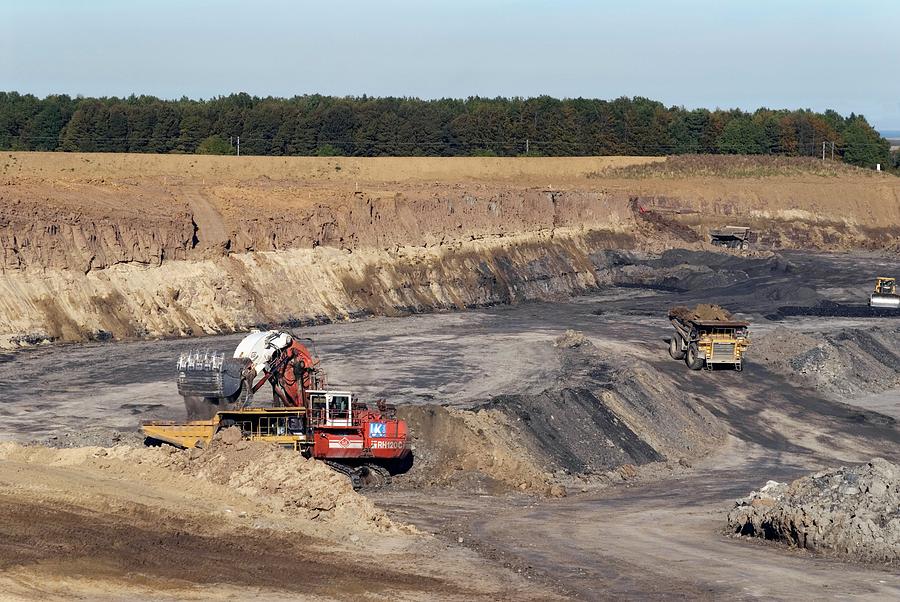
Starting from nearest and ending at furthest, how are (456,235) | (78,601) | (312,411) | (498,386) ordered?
(78,601), (312,411), (498,386), (456,235)

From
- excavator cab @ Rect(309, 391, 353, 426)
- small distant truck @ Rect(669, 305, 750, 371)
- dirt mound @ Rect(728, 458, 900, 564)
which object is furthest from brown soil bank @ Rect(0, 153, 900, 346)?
dirt mound @ Rect(728, 458, 900, 564)

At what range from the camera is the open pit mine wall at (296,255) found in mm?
51875

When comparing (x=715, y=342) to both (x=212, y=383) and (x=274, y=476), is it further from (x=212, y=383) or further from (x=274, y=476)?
(x=274, y=476)

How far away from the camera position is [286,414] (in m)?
31.1

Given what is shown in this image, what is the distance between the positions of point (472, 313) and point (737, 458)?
2577cm

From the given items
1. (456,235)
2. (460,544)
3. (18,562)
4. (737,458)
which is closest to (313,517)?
(460,544)

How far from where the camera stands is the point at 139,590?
20.3 m

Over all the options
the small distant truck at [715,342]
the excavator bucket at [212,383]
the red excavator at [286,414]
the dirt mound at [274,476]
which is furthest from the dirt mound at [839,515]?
the small distant truck at [715,342]

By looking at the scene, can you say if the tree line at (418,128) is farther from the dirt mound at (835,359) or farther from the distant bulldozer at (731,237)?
the dirt mound at (835,359)

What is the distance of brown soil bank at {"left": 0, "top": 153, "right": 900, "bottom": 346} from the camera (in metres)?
52.7

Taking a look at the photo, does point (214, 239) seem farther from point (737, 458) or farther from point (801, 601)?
point (801, 601)

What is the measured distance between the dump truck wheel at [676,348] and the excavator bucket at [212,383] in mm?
24189

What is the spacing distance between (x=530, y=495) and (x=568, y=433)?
188 inches

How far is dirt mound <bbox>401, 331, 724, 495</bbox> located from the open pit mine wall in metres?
17.9
